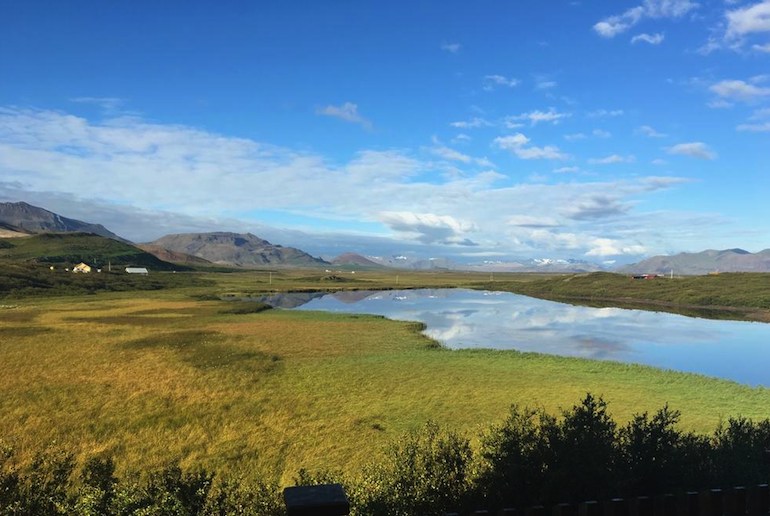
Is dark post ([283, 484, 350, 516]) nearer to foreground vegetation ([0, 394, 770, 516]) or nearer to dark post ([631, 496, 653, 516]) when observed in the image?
foreground vegetation ([0, 394, 770, 516])

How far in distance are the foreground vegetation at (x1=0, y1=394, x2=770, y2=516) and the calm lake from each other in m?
31.9

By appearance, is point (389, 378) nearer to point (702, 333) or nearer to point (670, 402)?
point (670, 402)

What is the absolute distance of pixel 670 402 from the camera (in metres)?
25.0

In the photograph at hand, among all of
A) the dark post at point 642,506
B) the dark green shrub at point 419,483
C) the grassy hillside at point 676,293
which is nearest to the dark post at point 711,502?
the dark post at point 642,506

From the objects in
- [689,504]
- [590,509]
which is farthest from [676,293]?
[590,509]

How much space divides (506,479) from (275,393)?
19.1 m

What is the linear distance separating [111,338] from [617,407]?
4303 cm

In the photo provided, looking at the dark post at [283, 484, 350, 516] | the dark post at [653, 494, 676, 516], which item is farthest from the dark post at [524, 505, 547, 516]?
the dark post at [283, 484, 350, 516]

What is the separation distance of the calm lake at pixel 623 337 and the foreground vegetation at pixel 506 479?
105 feet

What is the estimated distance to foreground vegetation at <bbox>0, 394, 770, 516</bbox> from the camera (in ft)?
27.2

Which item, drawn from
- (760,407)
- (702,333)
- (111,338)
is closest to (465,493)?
(760,407)

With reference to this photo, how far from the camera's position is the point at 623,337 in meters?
55.8

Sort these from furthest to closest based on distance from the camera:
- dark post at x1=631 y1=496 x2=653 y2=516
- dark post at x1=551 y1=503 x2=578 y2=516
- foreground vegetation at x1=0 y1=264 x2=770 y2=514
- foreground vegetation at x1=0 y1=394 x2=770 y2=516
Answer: foreground vegetation at x1=0 y1=264 x2=770 y2=514 < foreground vegetation at x1=0 y1=394 x2=770 y2=516 < dark post at x1=631 y1=496 x2=653 y2=516 < dark post at x1=551 y1=503 x2=578 y2=516

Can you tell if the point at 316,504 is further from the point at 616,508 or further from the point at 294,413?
the point at 294,413
